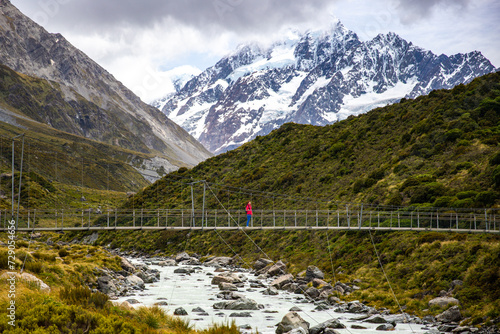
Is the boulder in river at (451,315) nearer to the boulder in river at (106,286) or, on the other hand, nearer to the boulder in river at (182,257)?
the boulder in river at (106,286)

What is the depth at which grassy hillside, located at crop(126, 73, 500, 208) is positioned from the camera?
31467mm

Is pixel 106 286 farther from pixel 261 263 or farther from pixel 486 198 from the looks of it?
pixel 486 198

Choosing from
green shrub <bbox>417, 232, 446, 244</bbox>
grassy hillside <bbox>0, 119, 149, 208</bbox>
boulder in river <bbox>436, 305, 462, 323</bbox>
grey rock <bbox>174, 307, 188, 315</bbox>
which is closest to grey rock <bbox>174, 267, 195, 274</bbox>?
grey rock <bbox>174, 307, 188, 315</bbox>

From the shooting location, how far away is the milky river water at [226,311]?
16.8 metres

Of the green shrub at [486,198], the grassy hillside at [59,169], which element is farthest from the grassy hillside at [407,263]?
the grassy hillside at [59,169]

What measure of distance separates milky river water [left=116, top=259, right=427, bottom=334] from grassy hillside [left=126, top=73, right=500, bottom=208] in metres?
13.0

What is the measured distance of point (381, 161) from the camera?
4428 centimetres

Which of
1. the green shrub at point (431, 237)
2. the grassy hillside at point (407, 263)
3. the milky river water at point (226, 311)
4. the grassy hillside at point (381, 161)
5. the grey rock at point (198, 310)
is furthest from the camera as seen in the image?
the grassy hillside at point (381, 161)

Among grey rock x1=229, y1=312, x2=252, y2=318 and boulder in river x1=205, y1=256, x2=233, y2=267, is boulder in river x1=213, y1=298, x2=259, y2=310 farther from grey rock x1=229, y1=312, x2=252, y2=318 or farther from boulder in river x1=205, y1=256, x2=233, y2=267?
boulder in river x1=205, y1=256, x2=233, y2=267

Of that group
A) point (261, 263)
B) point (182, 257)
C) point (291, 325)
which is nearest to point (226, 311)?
point (291, 325)

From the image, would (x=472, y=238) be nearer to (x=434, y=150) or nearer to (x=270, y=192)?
(x=434, y=150)

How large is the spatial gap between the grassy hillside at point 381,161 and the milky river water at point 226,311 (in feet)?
42.6

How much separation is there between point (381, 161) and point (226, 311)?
2964cm

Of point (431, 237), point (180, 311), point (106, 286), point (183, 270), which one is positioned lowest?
point (183, 270)
